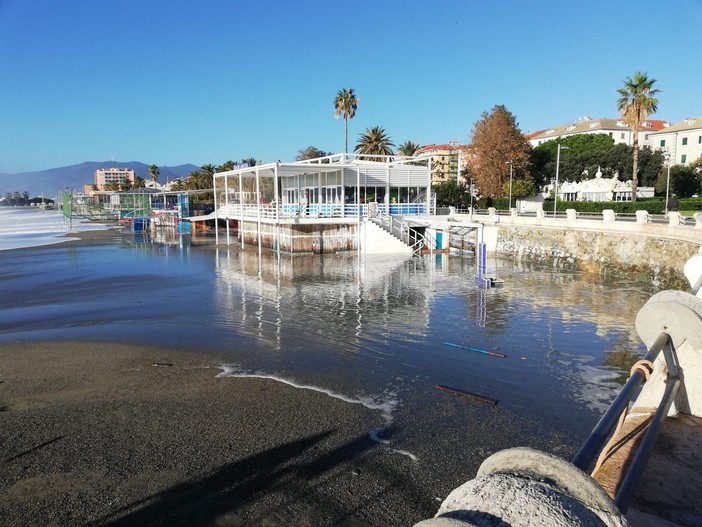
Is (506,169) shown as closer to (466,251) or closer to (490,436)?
(466,251)

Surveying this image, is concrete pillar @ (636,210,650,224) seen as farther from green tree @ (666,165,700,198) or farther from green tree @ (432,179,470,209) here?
green tree @ (432,179,470,209)

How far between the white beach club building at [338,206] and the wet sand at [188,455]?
78.2 ft

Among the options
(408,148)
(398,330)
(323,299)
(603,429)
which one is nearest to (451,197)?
(408,148)

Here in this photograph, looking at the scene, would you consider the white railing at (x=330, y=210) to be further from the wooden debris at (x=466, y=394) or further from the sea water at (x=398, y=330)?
the wooden debris at (x=466, y=394)

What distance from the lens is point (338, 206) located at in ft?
119

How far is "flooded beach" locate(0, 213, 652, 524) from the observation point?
29.1 ft

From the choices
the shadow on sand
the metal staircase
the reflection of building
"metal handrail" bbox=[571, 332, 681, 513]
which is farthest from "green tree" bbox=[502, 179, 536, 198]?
"metal handrail" bbox=[571, 332, 681, 513]

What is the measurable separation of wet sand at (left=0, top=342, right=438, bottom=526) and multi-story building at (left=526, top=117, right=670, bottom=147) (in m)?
109

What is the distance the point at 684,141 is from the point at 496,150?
A: 4899 centimetres

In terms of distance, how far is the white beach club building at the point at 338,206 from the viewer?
1412 inches

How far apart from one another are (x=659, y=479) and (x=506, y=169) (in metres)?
62.1

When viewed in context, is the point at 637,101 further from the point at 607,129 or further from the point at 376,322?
the point at 607,129

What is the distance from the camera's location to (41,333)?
15.1m

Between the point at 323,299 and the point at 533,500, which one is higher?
the point at 533,500
